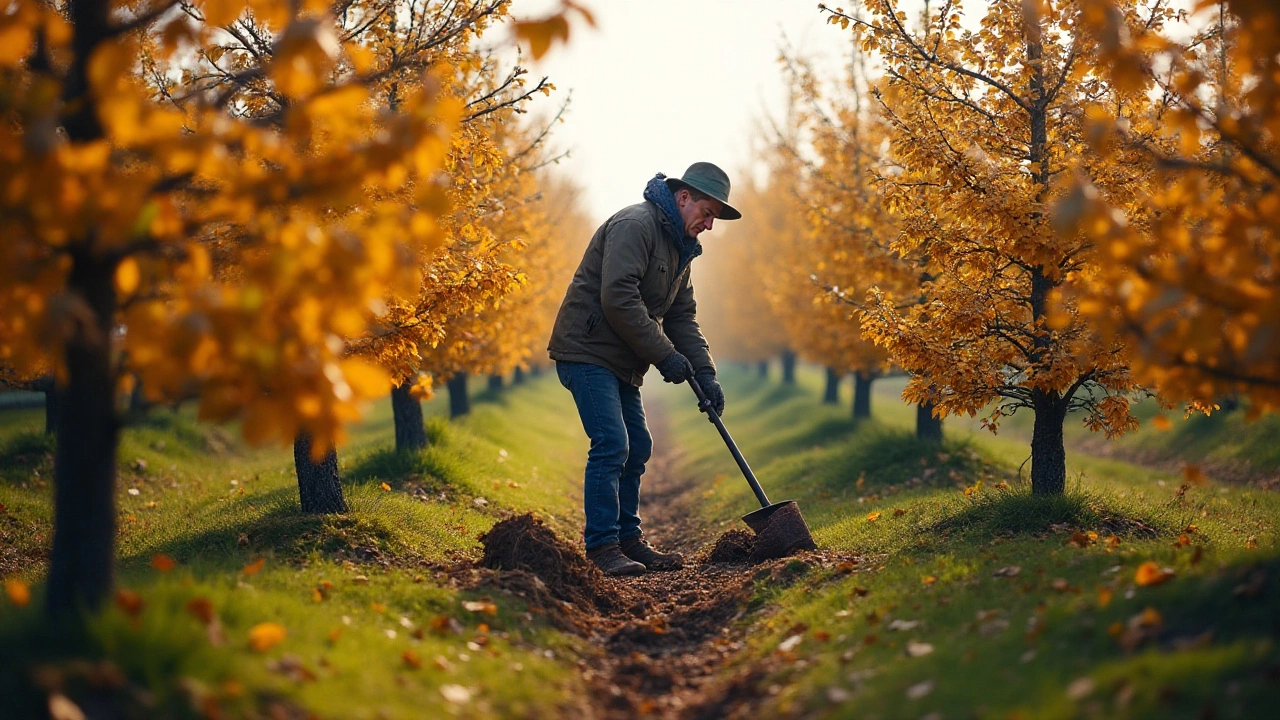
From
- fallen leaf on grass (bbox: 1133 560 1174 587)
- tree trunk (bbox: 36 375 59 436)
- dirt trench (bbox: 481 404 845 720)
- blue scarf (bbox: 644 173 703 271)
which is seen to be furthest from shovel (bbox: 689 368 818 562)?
tree trunk (bbox: 36 375 59 436)

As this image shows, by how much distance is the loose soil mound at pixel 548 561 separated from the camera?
17.1 feet

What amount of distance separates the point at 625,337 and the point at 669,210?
92cm

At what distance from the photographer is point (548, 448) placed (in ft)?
47.5

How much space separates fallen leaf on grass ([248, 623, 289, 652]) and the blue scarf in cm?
372

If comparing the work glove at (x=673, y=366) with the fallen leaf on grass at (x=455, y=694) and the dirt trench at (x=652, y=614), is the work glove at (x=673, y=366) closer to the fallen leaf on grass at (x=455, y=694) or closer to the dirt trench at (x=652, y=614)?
the dirt trench at (x=652, y=614)

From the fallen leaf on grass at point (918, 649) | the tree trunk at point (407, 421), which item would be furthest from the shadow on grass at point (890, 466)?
the fallen leaf on grass at point (918, 649)

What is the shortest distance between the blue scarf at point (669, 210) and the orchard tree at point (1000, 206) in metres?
1.35

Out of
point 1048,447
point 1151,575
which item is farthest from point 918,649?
point 1048,447

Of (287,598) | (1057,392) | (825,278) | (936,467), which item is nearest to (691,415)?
(825,278)

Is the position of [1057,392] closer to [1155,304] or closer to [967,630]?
[967,630]

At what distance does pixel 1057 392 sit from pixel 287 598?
15.5 feet

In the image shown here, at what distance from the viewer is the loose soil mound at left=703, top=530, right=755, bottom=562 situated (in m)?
6.20

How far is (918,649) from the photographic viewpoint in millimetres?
3734

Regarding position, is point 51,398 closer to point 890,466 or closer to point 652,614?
point 652,614
